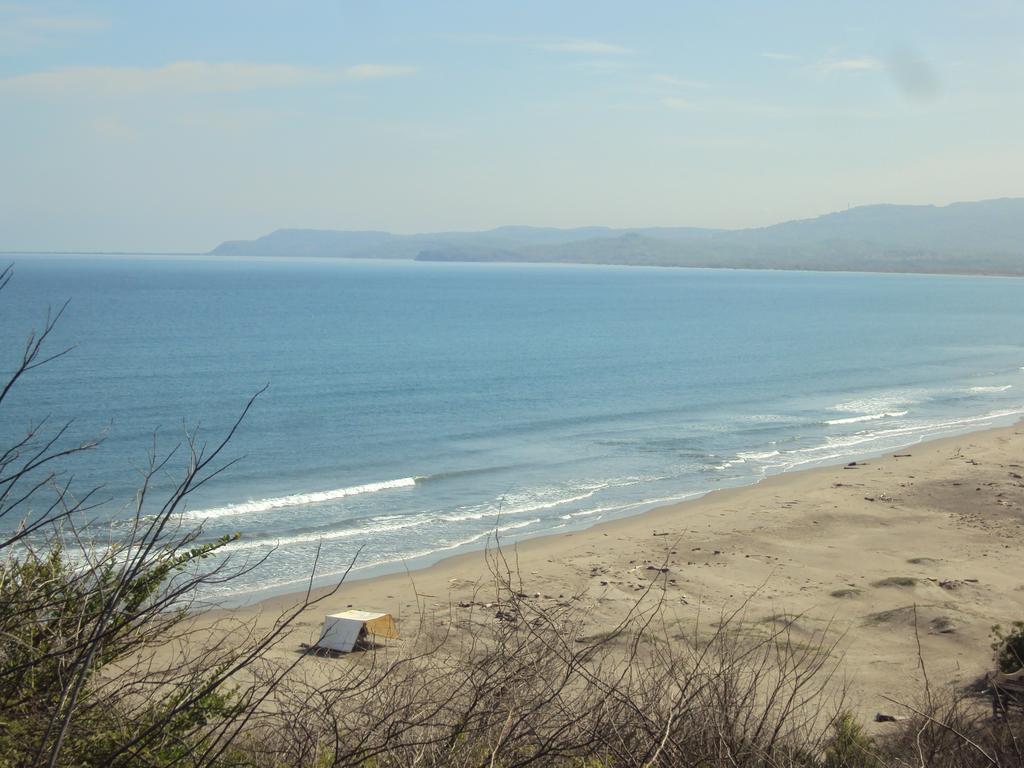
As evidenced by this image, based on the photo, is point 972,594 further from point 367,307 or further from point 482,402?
point 367,307

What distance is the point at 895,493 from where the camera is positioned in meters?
27.6

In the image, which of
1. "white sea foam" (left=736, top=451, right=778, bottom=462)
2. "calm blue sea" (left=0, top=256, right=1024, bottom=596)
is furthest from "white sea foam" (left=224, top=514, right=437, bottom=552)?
"white sea foam" (left=736, top=451, right=778, bottom=462)

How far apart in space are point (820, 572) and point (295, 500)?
13.7 meters

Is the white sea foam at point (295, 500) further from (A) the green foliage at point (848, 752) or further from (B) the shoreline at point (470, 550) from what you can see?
(A) the green foliage at point (848, 752)

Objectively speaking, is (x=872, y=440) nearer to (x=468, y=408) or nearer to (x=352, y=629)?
(x=468, y=408)

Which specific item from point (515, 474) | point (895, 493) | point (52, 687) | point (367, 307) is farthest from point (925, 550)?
point (367, 307)

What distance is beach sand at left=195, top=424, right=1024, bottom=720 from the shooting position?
51.0 feet

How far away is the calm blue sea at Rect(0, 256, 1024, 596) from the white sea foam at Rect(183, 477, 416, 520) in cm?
10

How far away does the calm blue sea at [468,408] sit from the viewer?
25453mm

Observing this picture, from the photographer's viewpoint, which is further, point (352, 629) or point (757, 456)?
point (757, 456)

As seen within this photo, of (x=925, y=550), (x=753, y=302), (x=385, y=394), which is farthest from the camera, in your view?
(x=753, y=302)

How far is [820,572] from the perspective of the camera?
2044 cm

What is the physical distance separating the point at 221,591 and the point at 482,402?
2563 centimetres

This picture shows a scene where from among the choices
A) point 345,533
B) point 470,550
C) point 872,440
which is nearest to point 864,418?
point 872,440
